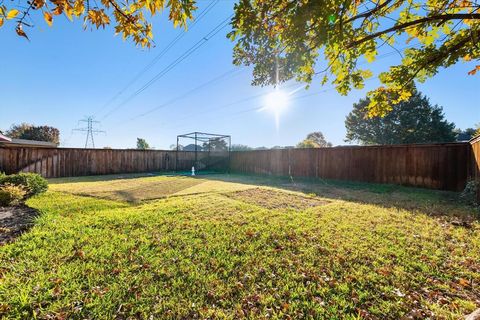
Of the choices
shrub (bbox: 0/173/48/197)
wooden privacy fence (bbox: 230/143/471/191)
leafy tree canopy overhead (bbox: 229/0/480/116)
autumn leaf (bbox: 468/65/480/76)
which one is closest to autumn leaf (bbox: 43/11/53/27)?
leafy tree canopy overhead (bbox: 229/0/480/116)

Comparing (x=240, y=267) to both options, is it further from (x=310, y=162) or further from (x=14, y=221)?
(x=310, y=162)

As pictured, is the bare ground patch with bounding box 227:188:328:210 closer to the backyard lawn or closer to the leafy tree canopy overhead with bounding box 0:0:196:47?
the backyard lawn

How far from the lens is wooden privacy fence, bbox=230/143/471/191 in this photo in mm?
6383

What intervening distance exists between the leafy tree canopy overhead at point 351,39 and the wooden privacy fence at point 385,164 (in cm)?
479

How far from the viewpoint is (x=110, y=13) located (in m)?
1.83

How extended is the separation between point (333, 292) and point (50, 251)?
3114 mm

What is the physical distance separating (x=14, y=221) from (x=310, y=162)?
10.5 metres

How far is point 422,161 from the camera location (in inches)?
277

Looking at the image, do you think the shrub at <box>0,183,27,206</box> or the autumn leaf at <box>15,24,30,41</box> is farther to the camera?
the shrub at <box>0,183,27,206</box>

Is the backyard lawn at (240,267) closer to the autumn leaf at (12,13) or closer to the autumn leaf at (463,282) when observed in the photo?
the autumn leaf at (463,282)

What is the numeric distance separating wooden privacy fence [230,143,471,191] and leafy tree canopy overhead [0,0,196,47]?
27.5 feet

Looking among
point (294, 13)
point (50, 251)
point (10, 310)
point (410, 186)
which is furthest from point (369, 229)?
point (410, 186)

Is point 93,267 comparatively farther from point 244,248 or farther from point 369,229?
point 369,229

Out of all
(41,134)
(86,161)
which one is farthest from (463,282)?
(41,134)
